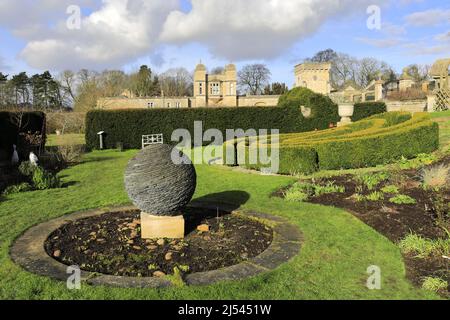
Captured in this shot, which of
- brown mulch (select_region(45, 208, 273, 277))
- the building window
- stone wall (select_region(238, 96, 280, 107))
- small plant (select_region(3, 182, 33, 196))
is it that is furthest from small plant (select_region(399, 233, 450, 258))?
the building window

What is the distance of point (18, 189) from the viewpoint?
371 inches

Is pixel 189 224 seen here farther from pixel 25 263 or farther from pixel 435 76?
pixel 435 76

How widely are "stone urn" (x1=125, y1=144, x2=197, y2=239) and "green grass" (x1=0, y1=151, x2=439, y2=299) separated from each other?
5.45 ft

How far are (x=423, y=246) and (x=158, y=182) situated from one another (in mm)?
3812

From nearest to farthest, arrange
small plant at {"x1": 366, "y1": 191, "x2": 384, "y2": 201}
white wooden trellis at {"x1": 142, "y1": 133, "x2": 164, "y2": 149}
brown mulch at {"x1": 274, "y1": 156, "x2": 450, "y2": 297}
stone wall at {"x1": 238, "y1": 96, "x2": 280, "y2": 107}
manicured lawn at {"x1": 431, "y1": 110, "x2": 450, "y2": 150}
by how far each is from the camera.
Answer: brown mulch at {"x1": 274, "y1": 156, "x2": 450, "y2": 297}
small plant at {"x1": 366, "y1": 191, "x2": 384, "y2": 201}
manicured lawn at {"x1": 431, "y1": 110, "x2": 450, "y2": 150}
white wooden trellis at {"x1": 142, "y1": 133, "x2": 164, "y2": 149}
stone wall at {"x1": 238, "y1": 96, "x2": 280, "y2": 107}

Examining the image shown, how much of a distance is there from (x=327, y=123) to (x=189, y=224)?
20459 millimetres

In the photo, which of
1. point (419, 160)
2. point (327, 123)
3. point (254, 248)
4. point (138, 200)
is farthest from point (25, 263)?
point (327, 123)

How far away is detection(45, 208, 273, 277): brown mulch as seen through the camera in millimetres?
4609

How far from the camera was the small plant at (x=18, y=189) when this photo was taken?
30.3 feet

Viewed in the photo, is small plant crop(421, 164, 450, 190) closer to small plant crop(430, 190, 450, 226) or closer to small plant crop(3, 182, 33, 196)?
small plant crop(430, 190, 450, 226)

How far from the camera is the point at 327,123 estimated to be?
2486 centimetres

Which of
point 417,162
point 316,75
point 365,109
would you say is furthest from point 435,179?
point 316,75

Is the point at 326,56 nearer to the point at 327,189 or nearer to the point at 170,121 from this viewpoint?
the point at 170,121

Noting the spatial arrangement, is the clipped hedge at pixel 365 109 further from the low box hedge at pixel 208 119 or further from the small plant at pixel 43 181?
the small plant at pixel 43 181
